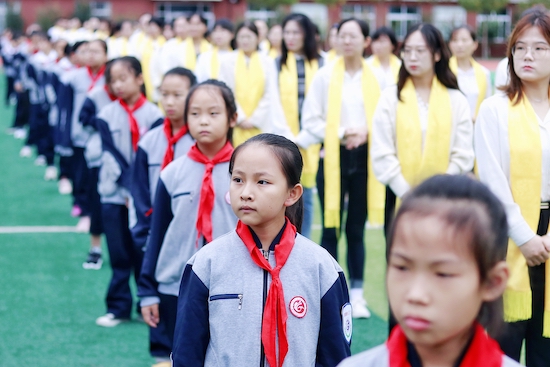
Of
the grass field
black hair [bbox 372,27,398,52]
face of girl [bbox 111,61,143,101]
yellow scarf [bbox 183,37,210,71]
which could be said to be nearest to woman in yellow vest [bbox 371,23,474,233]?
the grass field

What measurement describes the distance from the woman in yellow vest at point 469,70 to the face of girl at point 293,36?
130 cm

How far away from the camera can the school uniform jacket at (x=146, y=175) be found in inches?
170

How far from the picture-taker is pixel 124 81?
5.35 m

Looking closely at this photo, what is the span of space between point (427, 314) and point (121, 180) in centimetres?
401

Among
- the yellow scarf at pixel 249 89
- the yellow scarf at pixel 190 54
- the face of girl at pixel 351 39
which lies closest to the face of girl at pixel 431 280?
the face of girl at pixel 351 39

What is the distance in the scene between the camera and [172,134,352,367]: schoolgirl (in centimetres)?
253

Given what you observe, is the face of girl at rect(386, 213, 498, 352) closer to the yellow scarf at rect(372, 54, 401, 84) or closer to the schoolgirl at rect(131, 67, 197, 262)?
the schoolgirl at rect(131, 67, 197, 262)

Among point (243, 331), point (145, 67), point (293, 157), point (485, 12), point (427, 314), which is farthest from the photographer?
point (485, 12)

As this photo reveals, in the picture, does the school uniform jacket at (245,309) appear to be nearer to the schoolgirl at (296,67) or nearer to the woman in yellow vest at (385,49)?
the schoolgirl at (296,67)

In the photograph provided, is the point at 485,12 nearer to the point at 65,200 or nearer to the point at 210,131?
the point at 65,200

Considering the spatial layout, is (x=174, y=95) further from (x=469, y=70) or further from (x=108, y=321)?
(x=469, y=70)

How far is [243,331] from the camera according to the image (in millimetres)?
2531

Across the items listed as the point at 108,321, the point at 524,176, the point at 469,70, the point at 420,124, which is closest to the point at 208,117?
the point at 524,176

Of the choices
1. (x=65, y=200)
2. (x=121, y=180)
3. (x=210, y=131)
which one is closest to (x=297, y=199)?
(x=210, y=131)
